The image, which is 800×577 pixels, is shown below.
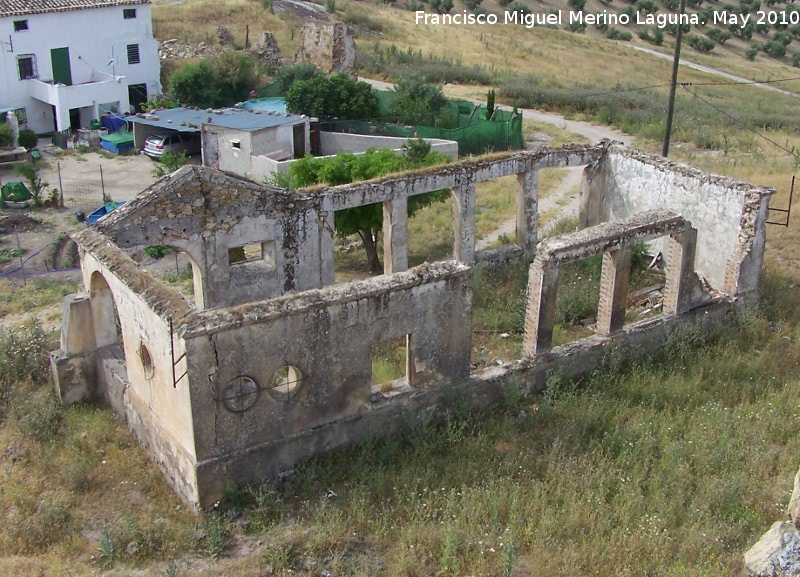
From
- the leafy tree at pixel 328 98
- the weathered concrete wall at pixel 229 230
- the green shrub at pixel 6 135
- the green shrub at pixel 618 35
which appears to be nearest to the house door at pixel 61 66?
the green shrub at pixel 6 135

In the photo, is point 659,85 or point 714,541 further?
point 659,85

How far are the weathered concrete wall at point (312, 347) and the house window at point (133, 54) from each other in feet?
96.5

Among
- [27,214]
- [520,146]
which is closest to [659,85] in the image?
[520,146]

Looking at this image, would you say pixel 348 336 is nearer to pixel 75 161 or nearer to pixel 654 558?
pixel 654 558

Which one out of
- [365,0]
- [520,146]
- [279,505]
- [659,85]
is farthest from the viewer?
[365,0]

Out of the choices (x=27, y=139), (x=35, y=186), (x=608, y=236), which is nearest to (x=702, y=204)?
(x=608, y=236)

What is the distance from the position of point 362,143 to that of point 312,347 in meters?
20.0

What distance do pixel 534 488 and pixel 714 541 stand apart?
2.11m

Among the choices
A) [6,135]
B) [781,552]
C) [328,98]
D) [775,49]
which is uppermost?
[781,552]

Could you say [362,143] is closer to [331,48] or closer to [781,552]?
[331,48]

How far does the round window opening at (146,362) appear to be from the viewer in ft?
36.6

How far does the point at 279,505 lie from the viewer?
10.6m

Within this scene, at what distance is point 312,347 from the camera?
35.3ft

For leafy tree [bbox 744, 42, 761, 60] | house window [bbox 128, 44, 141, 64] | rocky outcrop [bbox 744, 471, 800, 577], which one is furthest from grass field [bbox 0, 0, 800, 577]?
leafy tree [bbox 744, 42, 761, 60]
